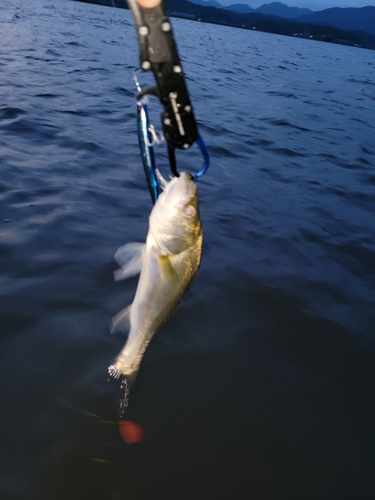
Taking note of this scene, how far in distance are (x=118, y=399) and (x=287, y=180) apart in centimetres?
652

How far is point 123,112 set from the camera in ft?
38.7

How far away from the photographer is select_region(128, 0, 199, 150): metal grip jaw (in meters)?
1.82

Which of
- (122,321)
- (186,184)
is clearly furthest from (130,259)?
(186,184)

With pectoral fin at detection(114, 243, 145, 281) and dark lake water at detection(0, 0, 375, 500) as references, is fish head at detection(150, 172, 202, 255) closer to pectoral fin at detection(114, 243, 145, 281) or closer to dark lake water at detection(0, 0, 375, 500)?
pectoral fin at detection(114, 243, 145, 281)

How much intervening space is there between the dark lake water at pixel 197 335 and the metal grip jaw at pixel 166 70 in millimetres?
2282

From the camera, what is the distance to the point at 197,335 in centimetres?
424

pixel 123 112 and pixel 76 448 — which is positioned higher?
pixel 123 112

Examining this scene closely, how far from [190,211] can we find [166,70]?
79cm

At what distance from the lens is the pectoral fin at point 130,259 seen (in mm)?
2721

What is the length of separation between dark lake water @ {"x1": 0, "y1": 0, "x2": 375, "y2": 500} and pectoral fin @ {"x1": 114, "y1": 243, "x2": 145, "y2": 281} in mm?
1280

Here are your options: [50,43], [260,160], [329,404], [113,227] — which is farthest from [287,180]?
[50,43]

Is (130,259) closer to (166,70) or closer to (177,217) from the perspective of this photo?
(177,217)

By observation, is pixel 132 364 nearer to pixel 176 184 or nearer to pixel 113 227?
pixel 176 184

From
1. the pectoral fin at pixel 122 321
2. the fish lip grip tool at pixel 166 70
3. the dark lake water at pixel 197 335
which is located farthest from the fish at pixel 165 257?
the dark lake water at pixel 197 335
